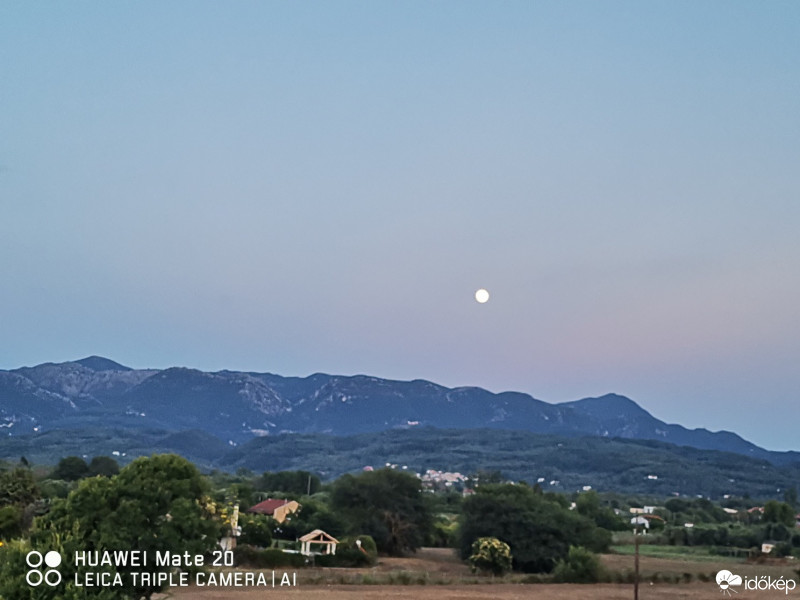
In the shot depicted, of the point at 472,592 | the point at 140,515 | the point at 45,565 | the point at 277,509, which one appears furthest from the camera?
the point at 277,509

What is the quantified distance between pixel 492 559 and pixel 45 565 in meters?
33.1

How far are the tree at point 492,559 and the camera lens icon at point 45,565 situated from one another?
32469 mm

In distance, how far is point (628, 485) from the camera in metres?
195

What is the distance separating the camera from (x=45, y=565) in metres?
14.7

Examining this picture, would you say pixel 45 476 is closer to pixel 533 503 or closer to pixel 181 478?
pixel 533 503

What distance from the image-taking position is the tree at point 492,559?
4422 cm

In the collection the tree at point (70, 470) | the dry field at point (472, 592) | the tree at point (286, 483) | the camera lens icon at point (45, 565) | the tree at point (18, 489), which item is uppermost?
the camera lens icon at point (45, 565)

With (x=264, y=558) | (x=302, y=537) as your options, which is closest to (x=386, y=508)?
(x=302, y=537)

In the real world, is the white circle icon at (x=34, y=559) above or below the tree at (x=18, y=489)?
above

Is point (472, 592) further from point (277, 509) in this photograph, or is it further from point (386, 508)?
point (277, 509)

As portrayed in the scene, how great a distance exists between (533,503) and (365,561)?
11021 mm

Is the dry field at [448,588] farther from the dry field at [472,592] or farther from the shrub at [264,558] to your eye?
the shrub at [264,558]

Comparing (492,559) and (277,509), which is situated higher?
(277,509)

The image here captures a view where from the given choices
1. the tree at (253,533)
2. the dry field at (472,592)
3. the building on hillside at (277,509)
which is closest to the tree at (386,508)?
the building on hillside at (277,509)
